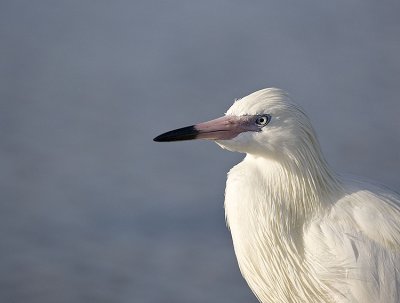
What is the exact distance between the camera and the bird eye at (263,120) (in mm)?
2635

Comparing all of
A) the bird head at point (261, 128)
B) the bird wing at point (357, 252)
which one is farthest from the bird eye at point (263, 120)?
the bird wing at point (357, 252)

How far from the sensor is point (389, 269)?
2.67m

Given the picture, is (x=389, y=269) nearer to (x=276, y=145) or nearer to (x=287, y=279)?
(x=287, y=279)

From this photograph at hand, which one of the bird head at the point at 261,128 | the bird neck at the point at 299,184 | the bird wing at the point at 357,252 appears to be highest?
the bird head at the point at 261,128

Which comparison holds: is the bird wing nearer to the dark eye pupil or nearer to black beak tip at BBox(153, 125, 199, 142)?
the dark eye pupil

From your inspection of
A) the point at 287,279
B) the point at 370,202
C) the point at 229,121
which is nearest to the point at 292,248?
the point at 287,279

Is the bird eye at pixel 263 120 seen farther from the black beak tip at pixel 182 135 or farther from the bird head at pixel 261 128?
the black beak tip at pixel 182 135

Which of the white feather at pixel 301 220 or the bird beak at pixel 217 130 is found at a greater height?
the bird beak at pixel 217 130

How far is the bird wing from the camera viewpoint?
265cm

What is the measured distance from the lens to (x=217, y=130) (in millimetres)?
2646

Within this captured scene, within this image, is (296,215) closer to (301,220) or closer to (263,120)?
(301,220)

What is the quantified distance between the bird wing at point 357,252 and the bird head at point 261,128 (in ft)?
0.94

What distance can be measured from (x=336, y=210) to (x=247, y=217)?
30 centimetres

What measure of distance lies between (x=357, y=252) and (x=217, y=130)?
61cm
